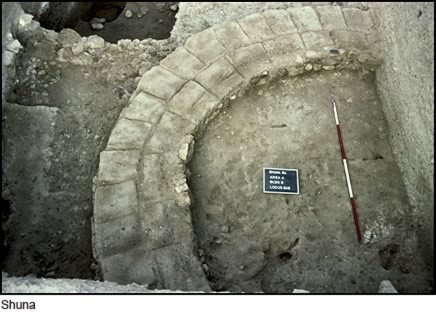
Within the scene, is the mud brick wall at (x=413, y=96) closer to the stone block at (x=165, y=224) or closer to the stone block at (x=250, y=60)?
the stone block at (x=250, y=60)

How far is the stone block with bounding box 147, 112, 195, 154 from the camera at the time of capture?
369 cm

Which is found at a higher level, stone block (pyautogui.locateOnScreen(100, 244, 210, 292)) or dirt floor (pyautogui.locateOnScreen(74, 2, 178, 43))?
dirt floor (pyautogui.locateOnScreen(74, 2, 178, 43))

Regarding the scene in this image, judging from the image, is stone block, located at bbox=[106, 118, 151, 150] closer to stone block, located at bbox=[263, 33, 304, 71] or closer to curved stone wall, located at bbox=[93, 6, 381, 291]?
curved stone wall, located at bbox=[93, 6, 381, 291]

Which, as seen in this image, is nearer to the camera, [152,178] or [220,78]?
[152,178]

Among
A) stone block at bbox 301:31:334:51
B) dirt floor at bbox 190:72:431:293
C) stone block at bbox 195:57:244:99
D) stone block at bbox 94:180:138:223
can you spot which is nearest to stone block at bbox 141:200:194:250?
stone block at bbox 94:180:138:223

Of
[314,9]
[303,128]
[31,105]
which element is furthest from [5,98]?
[314,9]

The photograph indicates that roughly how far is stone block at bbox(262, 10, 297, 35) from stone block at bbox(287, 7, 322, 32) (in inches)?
2.3

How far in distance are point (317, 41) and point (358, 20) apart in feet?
1.69

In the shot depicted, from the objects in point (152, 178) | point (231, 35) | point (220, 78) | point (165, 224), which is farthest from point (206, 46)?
point (165, 224)

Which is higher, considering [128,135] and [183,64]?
[183,64]

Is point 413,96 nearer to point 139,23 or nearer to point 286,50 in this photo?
point 286,50

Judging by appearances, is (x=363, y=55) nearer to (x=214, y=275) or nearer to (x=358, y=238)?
(x=358, y=238)

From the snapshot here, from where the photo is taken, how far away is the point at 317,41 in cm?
427

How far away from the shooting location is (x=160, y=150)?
12.1ft
